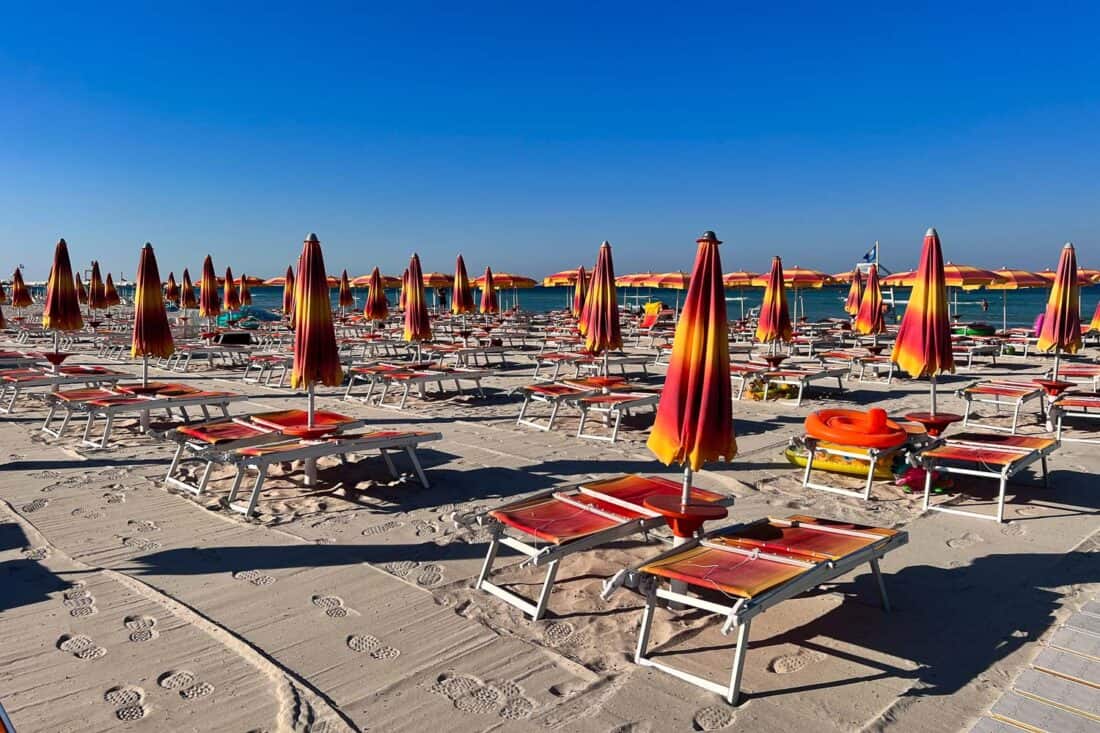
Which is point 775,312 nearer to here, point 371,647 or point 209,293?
point 371,647

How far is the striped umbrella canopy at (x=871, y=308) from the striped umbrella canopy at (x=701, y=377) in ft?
45.1

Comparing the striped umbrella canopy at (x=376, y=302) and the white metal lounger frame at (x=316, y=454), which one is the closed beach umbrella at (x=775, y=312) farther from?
the striped umbrella canopy at (x=376, y=302)

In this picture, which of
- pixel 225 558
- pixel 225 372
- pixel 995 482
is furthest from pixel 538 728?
pixel 225 372

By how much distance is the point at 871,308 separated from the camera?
16.5 meters

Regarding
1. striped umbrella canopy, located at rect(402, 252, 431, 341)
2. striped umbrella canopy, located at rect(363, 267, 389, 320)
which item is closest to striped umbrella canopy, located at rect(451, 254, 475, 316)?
striped umbrella canopy, located at rect(363, 267, 389, 320)

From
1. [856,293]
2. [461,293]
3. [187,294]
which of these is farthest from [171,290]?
[856,293]

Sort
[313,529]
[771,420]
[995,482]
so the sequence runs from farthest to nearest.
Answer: [771,420], [995,482], [313,529]

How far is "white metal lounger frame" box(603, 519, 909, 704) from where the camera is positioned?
3.10 meters

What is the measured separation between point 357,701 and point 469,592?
1.19 m

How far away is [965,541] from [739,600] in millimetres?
2789

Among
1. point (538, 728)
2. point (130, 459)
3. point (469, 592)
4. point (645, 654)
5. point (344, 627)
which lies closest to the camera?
point (538, 728)

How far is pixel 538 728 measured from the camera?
291 centimetres

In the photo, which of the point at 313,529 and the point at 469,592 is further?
the point at 313,529

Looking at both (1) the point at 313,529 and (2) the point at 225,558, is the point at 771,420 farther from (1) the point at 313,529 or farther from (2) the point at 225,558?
(2) the point at 225,558
